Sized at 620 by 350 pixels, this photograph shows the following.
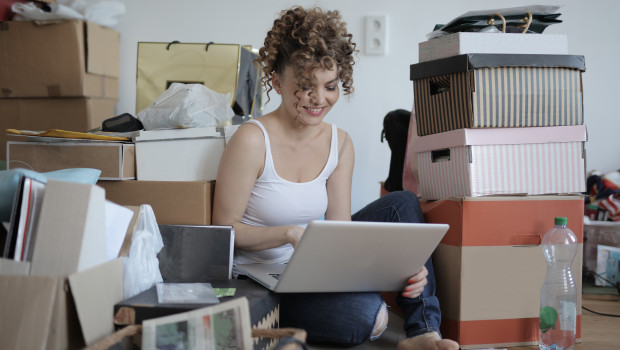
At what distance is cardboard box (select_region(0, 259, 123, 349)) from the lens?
800 millimetres

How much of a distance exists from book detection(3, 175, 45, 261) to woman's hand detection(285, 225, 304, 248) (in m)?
0.52

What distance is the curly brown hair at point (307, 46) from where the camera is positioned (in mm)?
1285

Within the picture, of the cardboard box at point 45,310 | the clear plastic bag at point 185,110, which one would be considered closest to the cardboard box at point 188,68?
the clear plastic bag at point 185,110

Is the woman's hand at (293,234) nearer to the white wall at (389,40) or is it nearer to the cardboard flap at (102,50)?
the white wall at (389,40)

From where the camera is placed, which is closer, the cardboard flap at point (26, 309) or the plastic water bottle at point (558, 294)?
the cardboard flap at point (26, 309)

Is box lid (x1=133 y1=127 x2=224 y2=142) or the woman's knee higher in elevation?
box lid (x1=133 y1=127 x2=224 y2=142)

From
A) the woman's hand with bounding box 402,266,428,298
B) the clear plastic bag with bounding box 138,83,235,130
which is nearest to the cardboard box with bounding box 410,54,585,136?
the woman's hand with bounding box 402,266,428,298

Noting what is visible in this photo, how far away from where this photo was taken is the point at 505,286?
135 cm

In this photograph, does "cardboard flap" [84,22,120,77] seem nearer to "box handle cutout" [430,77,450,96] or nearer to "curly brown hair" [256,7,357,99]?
"curly brown hair" [256,7,357,99]

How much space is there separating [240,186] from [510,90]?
26.1 inches

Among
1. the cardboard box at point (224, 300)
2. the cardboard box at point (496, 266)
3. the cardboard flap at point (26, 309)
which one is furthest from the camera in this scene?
the cardboard box at point (496, 266)

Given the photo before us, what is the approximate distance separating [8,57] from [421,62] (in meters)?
1.49

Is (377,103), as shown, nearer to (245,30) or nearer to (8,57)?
(245,30)

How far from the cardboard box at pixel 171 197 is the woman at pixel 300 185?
0.04 m
